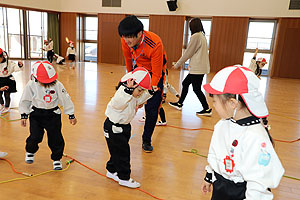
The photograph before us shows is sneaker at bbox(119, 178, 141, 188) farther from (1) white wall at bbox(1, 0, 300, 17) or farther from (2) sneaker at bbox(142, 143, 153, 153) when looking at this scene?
(1) white wall at bbox(1, 0, 300, 17)

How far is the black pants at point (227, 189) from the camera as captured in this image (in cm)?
107

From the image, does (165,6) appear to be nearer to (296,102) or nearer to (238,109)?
(296,102)

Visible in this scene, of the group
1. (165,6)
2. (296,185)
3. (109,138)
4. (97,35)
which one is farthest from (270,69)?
(109,138)

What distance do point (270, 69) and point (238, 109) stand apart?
10.8 meters

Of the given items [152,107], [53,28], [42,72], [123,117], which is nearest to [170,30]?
[53,28]

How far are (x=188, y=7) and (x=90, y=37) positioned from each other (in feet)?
18.1

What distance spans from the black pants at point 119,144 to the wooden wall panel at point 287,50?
33.8 ft

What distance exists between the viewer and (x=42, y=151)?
2.43 metres

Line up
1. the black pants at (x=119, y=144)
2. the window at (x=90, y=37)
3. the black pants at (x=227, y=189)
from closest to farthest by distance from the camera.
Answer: the black pants at (x=227, y=189)
the black pants at (x=119, y=144)
the window at (x=90, y=37)

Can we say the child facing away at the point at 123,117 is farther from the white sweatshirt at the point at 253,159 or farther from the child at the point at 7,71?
the child at the point at 7,71

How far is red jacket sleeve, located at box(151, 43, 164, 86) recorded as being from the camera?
83.2 inches

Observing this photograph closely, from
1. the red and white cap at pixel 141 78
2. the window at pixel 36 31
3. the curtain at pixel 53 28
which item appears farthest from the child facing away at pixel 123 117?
Result: the curtain at pixel 53 28

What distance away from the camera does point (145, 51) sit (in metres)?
2.10

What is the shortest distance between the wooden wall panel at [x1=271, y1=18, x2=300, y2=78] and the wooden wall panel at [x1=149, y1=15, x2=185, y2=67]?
161 inches
